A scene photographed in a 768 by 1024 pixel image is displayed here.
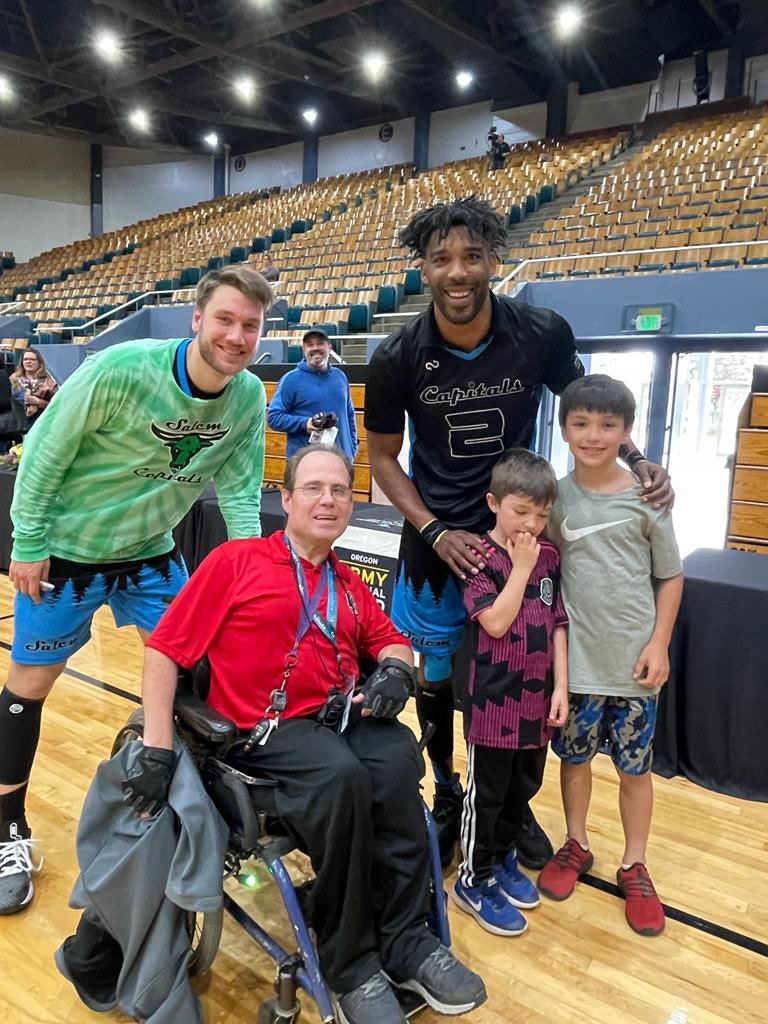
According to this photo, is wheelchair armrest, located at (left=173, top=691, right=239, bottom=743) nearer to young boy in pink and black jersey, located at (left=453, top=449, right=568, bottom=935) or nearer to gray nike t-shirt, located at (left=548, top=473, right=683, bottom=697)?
young boy in pink and black jersey, located at (left=453, top=449, right=568, bottom=935)

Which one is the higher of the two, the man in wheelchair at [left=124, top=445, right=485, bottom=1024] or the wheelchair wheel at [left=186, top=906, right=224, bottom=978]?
the man in wheelchair at [left=124, top=445, right=485, bottom=1024]

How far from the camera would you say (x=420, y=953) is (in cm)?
119

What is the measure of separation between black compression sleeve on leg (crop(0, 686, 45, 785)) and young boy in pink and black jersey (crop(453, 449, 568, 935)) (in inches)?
39.4

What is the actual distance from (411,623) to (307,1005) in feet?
2.63

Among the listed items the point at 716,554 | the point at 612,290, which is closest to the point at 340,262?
the point at 612,290

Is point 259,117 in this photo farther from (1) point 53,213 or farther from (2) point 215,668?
(2) point 215,668

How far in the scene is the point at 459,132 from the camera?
46.2ft

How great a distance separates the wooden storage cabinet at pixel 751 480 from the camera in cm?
405

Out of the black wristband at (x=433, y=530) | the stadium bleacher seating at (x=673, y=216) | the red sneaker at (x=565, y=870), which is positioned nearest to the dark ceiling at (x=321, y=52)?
the stadium bleacher seating at (x=673, y=216)

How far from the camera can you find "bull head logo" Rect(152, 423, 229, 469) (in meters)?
1.47

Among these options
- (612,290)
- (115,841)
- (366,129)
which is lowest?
(115,841)

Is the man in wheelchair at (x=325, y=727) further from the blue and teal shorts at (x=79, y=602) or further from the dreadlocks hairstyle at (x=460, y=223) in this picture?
the dreadlocks hairstyle at (x=460, y=223)

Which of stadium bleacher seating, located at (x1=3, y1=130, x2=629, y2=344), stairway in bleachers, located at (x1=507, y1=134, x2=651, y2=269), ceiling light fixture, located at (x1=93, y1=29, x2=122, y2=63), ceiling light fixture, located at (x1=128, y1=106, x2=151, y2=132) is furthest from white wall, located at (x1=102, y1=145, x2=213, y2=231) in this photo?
stairway in bleachers, located at (x1=507, y1=134, x2=651, y2=269)

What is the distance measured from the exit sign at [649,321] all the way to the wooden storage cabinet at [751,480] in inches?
76.6
